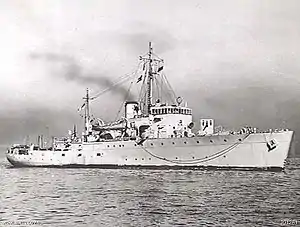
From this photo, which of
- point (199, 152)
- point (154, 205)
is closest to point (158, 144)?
point (199, 152)

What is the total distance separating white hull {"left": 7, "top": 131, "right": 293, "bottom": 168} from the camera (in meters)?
9.17

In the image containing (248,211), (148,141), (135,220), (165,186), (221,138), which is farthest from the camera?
(148,141)

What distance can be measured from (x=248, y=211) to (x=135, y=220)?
37.8 inches

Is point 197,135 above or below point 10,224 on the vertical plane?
above

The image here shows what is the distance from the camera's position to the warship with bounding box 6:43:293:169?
361 inches

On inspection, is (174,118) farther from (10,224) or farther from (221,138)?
(10,224)

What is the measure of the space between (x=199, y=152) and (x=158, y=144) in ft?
3.05

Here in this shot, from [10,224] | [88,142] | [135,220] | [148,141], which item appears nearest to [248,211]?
[135,220]

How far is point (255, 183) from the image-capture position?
21.3 ft

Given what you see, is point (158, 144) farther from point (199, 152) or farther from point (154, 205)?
point (154, 205)

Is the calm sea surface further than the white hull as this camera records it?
No

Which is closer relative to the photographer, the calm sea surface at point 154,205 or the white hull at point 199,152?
the calm sea surface at point 154,205

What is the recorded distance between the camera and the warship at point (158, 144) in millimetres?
9180

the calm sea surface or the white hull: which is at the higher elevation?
the white hull
